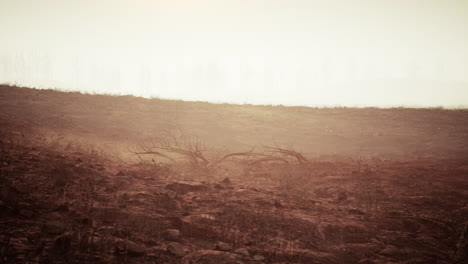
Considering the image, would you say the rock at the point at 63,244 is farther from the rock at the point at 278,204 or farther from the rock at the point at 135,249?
the rock at the point at 278,204

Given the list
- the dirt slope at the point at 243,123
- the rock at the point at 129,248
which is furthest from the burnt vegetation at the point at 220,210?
the dirt slope at the point at 243,123

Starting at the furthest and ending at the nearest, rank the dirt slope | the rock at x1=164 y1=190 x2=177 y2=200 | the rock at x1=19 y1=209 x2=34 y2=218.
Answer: the dirt slope, the rock at x1=164 y1=190 x2=177 y2=200, the rock at x1=19 y1=209 x2=34 y2=218

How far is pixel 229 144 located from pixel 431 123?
31.0 ft

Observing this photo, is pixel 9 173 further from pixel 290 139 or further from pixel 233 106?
pixel 233 106

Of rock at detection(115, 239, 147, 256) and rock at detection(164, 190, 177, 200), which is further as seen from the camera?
rock at detection(164, 190, 177, 200)

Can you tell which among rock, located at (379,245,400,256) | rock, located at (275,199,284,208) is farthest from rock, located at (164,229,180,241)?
rock, located at (379,245,400,256)

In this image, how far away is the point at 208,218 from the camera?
3684 millimetres

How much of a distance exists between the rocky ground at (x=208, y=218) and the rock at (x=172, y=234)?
1 cm

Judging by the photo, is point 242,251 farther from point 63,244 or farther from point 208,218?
point 63,244

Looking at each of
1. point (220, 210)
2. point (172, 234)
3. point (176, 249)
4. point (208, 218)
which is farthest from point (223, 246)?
point (220, 210)

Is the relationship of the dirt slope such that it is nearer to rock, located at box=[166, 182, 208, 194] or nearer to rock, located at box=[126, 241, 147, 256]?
rock, located at box=[166, 182, 208, 194]

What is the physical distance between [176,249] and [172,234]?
32 cm

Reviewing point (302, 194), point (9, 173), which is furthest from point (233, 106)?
point (9, 173)

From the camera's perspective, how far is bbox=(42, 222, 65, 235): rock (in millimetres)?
2821
